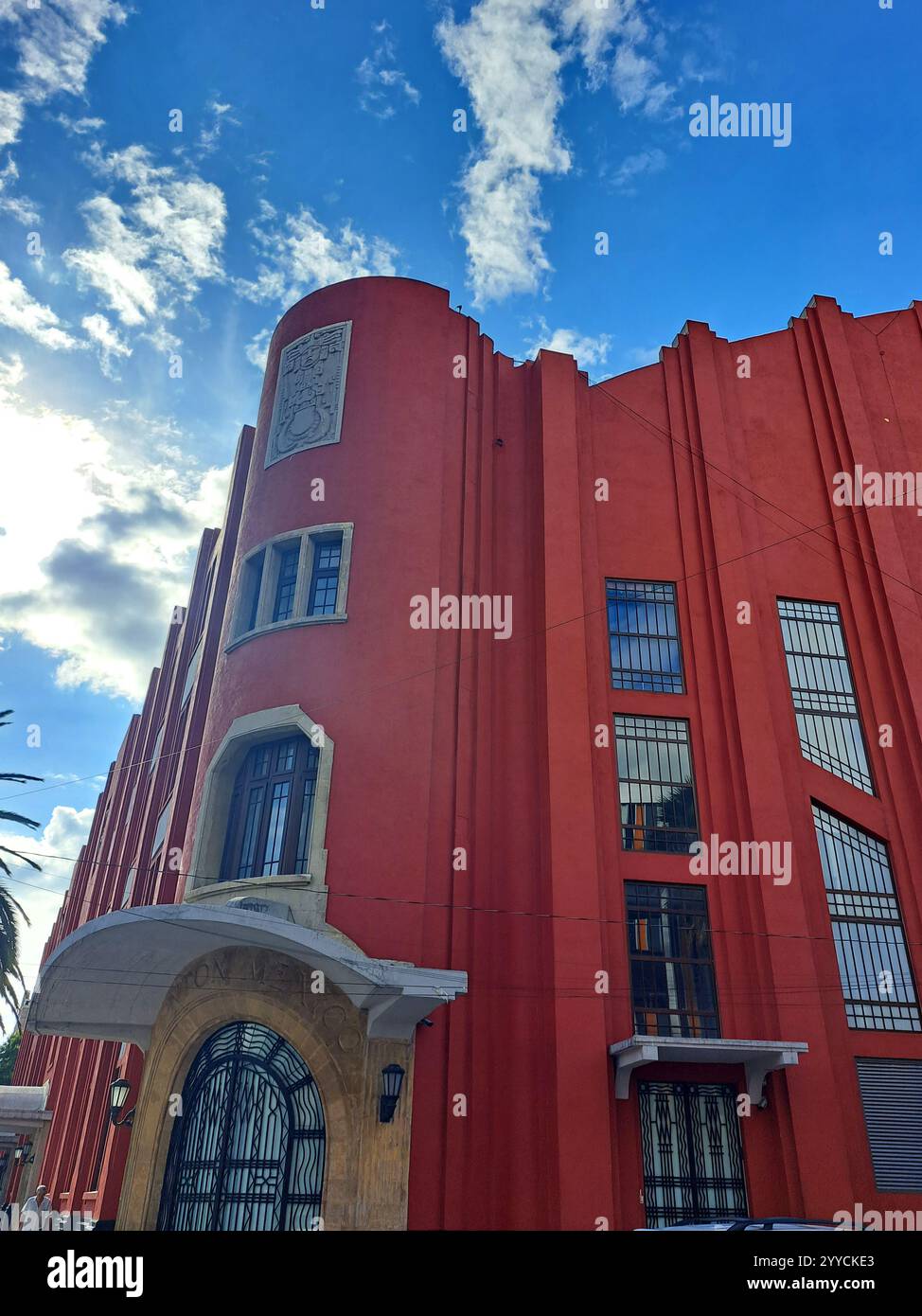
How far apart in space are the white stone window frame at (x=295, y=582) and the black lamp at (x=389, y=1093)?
7.42 meters

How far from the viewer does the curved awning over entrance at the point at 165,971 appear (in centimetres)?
1216

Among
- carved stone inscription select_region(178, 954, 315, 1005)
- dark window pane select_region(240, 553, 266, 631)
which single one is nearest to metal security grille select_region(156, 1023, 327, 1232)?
carved stone inscription select_region(178, 954, 315, 1005)

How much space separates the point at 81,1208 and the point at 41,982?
28.6 ft

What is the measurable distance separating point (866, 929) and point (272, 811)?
1038 centimetres

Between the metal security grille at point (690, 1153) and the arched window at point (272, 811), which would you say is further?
the arched window at point (272, 811)

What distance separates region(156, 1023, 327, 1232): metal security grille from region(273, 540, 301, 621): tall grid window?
24.0 feet

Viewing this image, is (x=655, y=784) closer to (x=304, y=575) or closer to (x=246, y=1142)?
(x=304, y=575)

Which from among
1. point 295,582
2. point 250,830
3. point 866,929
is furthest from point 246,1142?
point 866,929

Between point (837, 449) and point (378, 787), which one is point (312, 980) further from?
point (837, 449)

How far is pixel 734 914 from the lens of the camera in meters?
15.4

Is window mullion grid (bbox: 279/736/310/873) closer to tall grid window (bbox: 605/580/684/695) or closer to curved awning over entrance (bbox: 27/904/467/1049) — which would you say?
curved awning over entrance (bbox: 27/904/467/1049)

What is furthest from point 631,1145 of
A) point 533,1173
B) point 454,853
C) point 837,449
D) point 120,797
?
point 120,797

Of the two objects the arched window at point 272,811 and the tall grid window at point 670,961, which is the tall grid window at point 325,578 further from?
the tall grid window at point 670,961

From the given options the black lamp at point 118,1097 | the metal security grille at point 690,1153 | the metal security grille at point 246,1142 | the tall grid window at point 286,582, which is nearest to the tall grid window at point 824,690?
the metal security grille at point 690,1153
